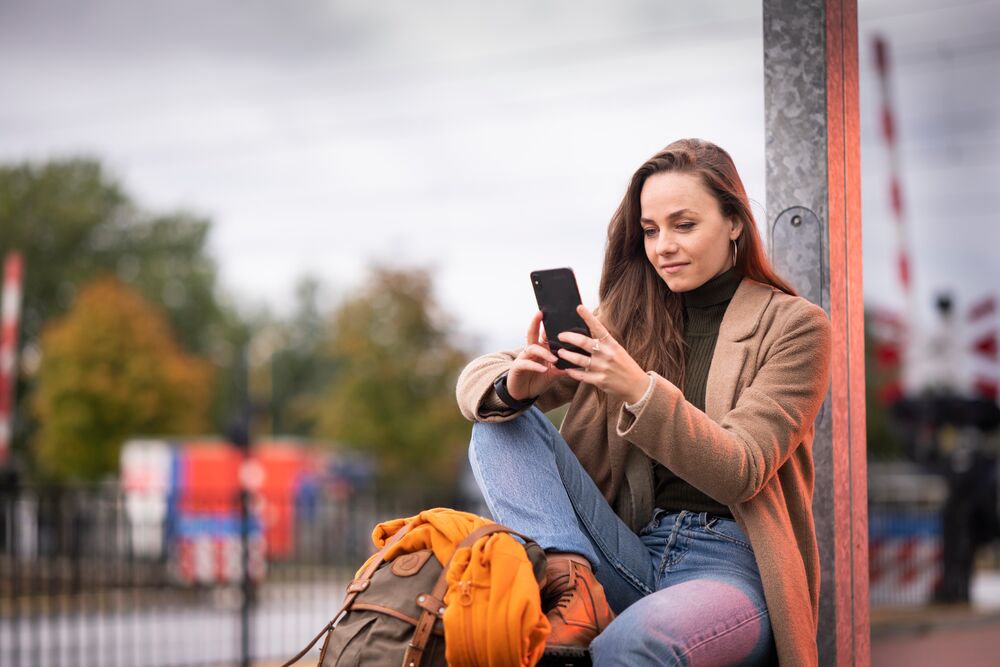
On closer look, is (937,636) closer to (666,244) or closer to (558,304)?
(666,244)

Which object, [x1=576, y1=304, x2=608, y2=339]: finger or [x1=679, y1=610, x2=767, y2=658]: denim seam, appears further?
[x1=576, y1=304, x2=608, y2=339]: finger

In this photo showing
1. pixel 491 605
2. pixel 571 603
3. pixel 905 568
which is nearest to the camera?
pixel 491 605

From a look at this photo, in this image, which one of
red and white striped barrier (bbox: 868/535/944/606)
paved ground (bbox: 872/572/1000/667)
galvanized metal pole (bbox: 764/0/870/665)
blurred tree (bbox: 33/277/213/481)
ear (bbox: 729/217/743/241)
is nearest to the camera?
ear (bbox: 729/217/743/241)

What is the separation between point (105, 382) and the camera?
105ft

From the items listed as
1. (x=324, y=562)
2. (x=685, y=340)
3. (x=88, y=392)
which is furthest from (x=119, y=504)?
(x=88, y=392)

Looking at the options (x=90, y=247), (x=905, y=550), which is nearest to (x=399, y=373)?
(x=905, y=550)

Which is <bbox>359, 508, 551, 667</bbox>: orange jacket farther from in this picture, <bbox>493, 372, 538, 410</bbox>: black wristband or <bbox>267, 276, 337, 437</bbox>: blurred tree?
<bbox>267, 276, 337, 437</bbox>: blurred tree

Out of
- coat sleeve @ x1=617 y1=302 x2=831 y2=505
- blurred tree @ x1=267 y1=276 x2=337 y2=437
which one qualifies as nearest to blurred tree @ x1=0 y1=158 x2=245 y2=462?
blurred tree @ x1=267 y1=276 x2=337 y2=437

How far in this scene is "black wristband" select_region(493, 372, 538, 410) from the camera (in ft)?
9.62

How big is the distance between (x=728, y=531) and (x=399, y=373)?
909 inches

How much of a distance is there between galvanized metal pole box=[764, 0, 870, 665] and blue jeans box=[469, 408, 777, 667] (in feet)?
1.62

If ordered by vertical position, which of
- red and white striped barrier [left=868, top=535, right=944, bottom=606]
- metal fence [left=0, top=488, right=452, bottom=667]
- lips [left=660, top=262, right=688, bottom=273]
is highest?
lips [left=660, top=262, right=688, bottom=273]

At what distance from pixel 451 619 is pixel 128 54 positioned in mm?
27990

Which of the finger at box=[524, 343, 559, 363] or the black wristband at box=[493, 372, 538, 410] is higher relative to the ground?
the finger at box=[524, 343, 559, 363]
